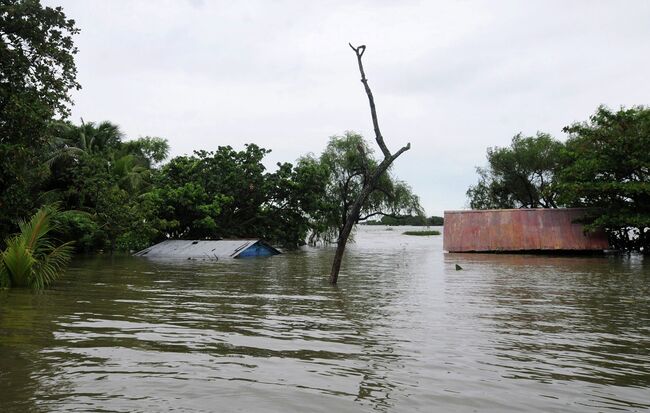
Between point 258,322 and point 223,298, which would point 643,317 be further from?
point 223,298

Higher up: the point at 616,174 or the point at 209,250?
the point at 616,174

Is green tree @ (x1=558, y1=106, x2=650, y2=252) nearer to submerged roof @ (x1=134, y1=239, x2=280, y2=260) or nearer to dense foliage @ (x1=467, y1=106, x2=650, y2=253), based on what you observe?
dense foliage @ (x1=467, y1=106, x2=650, y2=253)

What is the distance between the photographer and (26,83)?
17125 mm

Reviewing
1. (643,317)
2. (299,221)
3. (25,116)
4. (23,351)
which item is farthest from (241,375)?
(299,221)

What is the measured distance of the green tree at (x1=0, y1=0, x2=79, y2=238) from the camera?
16.0 metres

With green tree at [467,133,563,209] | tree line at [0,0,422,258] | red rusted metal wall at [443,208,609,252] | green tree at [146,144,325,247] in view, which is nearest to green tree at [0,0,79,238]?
tree line at [0,0,422,258]

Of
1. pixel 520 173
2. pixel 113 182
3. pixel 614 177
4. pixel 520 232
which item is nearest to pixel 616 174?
pixel 614 177

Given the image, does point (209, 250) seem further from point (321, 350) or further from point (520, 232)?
point (321, 350)

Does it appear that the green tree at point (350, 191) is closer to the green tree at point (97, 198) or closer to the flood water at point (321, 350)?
the green tree at point (97, 198)

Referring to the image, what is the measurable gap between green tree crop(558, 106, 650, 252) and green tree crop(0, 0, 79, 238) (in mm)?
24253

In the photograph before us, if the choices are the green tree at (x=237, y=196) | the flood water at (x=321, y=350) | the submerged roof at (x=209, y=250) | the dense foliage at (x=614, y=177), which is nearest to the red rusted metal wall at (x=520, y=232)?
the dense foliage at (x=614, y=177)

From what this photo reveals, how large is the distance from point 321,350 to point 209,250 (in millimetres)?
21572

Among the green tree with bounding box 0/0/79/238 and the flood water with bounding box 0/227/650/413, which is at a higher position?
the green tree with bounding box 0/0/79/238

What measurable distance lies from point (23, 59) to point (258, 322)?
13063 mm
